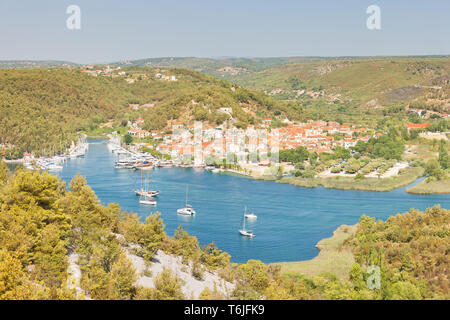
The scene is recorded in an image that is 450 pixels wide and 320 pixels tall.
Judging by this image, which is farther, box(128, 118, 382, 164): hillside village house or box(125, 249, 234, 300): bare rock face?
box(128, 118, 382, 164): hillside village house

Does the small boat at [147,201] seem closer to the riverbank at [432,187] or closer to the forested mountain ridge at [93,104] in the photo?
the riverbank at [432,187]

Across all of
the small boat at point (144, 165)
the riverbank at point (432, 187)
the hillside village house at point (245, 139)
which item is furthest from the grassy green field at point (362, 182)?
the small boat at point (144, 165)

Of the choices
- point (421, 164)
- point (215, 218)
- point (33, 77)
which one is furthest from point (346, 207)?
point (33, 77)

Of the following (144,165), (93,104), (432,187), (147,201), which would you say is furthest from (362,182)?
(93,104)

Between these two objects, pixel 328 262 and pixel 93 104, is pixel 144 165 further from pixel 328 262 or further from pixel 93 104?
pixel 93 104

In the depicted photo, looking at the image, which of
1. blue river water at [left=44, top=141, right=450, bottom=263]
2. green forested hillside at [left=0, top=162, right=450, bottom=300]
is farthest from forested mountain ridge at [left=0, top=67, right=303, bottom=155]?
A: green forested hillside at [left=0, top=162, right=450, bottom=300]

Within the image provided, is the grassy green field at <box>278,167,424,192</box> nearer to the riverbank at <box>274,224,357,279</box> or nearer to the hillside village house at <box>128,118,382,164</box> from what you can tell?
the hillside village house at <box>128,118,382,164</box>
